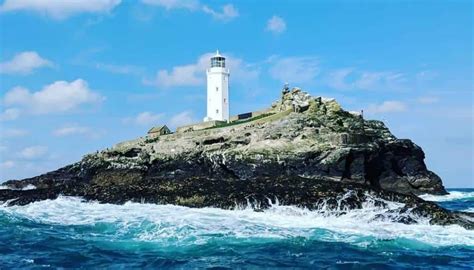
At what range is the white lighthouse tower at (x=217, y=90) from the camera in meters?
63.7

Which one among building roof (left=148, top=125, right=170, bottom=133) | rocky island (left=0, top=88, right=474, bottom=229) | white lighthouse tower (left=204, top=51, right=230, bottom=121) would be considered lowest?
rocky island (left=0, top=88, right=474, bottom=229)

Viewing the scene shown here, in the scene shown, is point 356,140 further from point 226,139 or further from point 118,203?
point 118,203

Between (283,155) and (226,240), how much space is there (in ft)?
72.7

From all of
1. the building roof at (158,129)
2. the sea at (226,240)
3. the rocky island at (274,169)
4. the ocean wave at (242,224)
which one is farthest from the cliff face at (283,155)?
the sea at (226,240)

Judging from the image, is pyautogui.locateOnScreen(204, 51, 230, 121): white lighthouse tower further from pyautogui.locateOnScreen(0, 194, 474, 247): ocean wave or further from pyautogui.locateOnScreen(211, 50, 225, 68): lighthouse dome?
pyautogui.locateOnScreen(0, 194, 474, 247): ocean wave

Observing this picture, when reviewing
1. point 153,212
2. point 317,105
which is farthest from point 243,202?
point 317,105

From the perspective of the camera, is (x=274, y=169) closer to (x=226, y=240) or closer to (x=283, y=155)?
(x=283, y=155)

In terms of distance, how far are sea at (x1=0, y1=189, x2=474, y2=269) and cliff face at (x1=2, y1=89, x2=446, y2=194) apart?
12406 millimetres

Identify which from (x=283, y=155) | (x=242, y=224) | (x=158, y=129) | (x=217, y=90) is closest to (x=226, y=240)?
(x=242, y=224)

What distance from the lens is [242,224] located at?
19891 millimetres

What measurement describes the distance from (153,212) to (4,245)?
7096 mm

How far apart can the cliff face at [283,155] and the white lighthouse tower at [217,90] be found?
1350 cm

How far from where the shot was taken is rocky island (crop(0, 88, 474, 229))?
80.3 feet

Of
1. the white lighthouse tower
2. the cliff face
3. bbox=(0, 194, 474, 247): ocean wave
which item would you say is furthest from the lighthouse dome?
bbox=(0, 194, 474, 247): ocean wave
